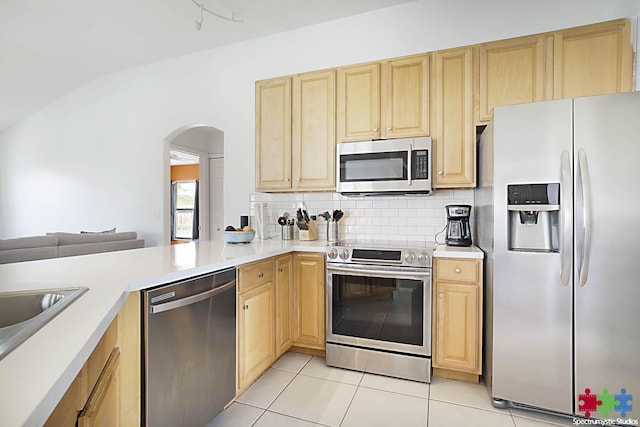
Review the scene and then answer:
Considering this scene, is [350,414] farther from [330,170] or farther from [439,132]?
[439,132]

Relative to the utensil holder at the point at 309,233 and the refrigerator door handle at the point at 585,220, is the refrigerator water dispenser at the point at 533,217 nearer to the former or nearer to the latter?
the refrigerator door handle at the point at 585,220

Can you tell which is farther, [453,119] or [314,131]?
[314,131]

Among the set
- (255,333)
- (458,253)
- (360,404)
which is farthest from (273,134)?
(360,404)

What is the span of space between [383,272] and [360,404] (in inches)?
32.7

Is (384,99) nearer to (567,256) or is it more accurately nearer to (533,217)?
(533,217)

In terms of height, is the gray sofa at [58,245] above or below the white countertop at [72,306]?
below

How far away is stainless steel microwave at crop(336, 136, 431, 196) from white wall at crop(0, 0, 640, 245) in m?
0.91

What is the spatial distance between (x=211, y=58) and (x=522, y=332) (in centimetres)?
379

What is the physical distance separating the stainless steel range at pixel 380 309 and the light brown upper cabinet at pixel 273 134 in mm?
975

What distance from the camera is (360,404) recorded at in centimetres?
194

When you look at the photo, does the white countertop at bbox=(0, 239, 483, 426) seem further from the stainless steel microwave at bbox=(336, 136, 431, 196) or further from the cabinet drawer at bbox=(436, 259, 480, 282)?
the stainless steel microwave at bbox=(336, 136, 431, 196)

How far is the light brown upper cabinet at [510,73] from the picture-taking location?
2.26 m

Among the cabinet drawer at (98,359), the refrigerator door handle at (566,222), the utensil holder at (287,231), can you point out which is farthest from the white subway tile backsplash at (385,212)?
the cabinet drawer at (98,359)

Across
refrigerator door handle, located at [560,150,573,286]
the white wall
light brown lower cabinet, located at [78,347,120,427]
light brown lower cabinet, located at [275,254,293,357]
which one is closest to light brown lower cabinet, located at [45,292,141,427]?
light brown lower cabinet, located at [78,347,120,427]
